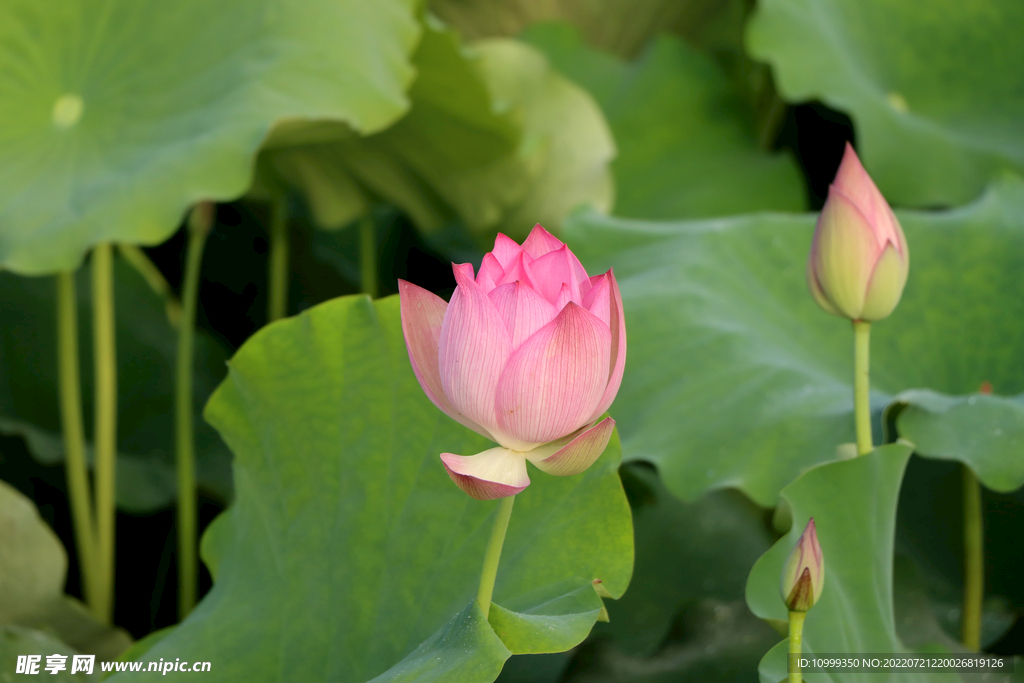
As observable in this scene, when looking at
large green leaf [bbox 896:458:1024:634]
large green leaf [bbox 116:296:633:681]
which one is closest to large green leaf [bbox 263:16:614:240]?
large green leaf [bbox 116:296:633:681]

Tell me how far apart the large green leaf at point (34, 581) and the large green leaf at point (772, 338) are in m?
0.54

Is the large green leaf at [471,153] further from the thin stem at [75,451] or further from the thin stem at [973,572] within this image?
the thin stem at [973,572]

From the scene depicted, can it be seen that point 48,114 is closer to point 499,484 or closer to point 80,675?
point 80,675

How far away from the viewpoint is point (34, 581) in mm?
765

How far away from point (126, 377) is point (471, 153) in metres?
0.56

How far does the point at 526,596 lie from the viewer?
1.63 ft

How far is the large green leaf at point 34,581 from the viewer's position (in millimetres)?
750

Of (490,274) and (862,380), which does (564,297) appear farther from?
(862,380)

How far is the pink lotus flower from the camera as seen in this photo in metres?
0.33

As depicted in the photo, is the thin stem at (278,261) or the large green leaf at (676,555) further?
the thin stem at (278,261)

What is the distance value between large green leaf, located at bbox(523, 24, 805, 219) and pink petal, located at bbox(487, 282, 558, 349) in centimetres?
106

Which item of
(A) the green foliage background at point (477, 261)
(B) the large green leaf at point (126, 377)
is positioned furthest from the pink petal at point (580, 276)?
(B) the large green leaf at point (126, 377)

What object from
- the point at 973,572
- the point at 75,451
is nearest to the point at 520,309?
the point at 973,572

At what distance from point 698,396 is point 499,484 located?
41 cm
